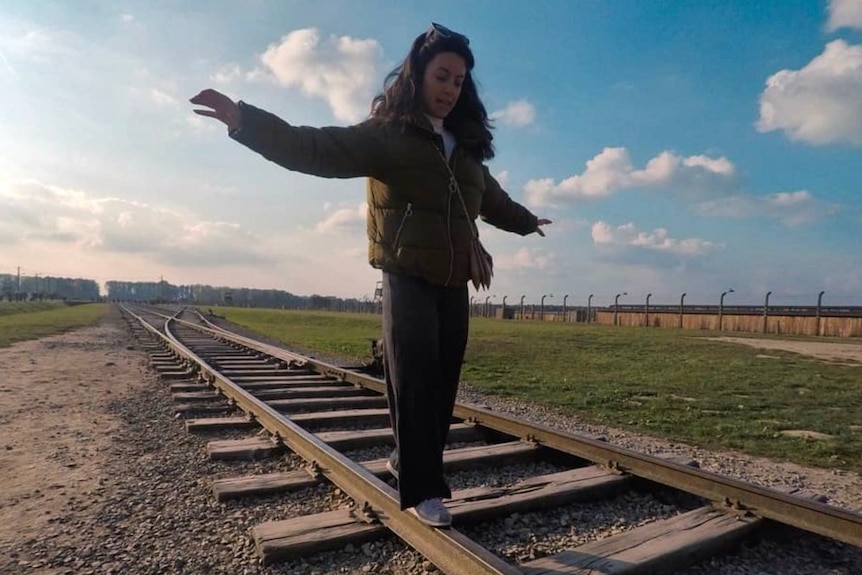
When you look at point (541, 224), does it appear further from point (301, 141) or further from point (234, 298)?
point (234, 298)

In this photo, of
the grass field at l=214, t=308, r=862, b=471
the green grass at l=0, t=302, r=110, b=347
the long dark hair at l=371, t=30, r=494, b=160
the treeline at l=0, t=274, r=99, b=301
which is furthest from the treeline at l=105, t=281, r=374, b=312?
the long dark hair at l=371, t=30, r=494, b=160

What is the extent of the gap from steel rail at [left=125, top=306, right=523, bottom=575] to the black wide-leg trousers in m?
0.13

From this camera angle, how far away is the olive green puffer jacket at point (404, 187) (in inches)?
78.6

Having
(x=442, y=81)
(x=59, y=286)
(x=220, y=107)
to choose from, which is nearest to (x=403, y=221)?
(x=442, y=81)

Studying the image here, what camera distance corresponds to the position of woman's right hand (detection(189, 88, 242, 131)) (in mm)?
1814

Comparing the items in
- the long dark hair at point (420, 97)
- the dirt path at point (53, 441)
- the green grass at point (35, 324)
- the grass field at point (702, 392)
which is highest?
the long dark hair at point (420, 97)

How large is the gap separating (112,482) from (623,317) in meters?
37.8

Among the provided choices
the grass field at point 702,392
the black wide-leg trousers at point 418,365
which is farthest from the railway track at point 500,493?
the grass field at point 702,392

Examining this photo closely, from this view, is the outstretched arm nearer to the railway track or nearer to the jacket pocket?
the jacket pocket

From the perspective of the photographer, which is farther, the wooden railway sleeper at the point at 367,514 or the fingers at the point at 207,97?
the wooden railway sleeper at the point at 367,514

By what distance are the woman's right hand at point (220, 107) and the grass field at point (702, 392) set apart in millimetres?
4579

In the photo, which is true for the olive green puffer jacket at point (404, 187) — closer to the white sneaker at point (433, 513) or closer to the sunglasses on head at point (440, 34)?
the sunglasses on head at point (440, 34)

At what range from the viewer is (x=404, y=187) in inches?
83.0

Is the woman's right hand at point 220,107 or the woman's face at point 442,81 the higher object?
the woman's face at point 442,81
